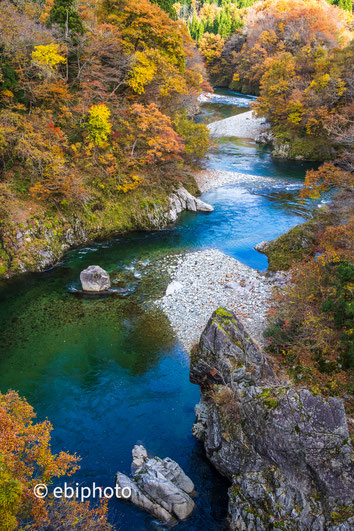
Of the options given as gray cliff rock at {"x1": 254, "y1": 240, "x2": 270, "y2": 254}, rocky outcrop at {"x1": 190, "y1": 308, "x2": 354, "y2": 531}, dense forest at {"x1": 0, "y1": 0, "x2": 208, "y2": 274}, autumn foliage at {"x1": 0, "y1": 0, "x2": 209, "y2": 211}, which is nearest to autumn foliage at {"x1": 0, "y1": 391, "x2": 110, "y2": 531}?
rocky outcrop at {"x1": 190, "y1": 308, "x2": 354, "y2": 531}

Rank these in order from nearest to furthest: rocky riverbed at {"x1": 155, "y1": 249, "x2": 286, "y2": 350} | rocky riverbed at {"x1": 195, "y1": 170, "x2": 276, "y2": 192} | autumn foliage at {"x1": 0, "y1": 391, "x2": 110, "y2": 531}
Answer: autumn foliage at {"x1": 0, "y1": 391, "x2": 110, "y2": 531}, rocky riverbed at {"x1": 155, "y1": 249, "x2": 286, "y2": 350}, rocky riverbed at {"x1": 195, "y1": 170, "x2": 276, "y2": 192}

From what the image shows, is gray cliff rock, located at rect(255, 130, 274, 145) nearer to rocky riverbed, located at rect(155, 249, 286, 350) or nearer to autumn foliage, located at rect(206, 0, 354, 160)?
autumn foliage, located at rect(206, 0, 354, 160)

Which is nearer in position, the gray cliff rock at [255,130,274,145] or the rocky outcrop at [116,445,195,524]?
the rocky outcrop at [116,445,195,524]

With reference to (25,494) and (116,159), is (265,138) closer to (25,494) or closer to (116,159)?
(116,159)

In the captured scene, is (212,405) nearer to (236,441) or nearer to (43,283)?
(236,441)

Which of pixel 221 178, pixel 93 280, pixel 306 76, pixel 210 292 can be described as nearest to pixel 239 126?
pixel 306 76

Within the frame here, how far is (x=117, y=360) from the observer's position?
50.0ft

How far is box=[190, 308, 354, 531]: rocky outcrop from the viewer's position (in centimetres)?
827

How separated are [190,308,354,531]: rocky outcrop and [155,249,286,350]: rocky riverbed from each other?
562 centimetres

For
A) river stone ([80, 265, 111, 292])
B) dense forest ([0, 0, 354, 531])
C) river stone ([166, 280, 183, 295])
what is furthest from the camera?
river stone ([166, 280, 183, 295])

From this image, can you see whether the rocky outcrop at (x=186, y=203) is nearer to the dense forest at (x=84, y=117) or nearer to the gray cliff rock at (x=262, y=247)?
the dense forest at (x=84, y=117)

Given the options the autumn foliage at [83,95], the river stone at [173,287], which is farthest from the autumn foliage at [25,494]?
the autumn foliage at [83,95]

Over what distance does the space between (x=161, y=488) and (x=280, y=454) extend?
3499 mm

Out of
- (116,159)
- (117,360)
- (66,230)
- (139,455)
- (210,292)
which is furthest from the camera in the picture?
(116,159)
